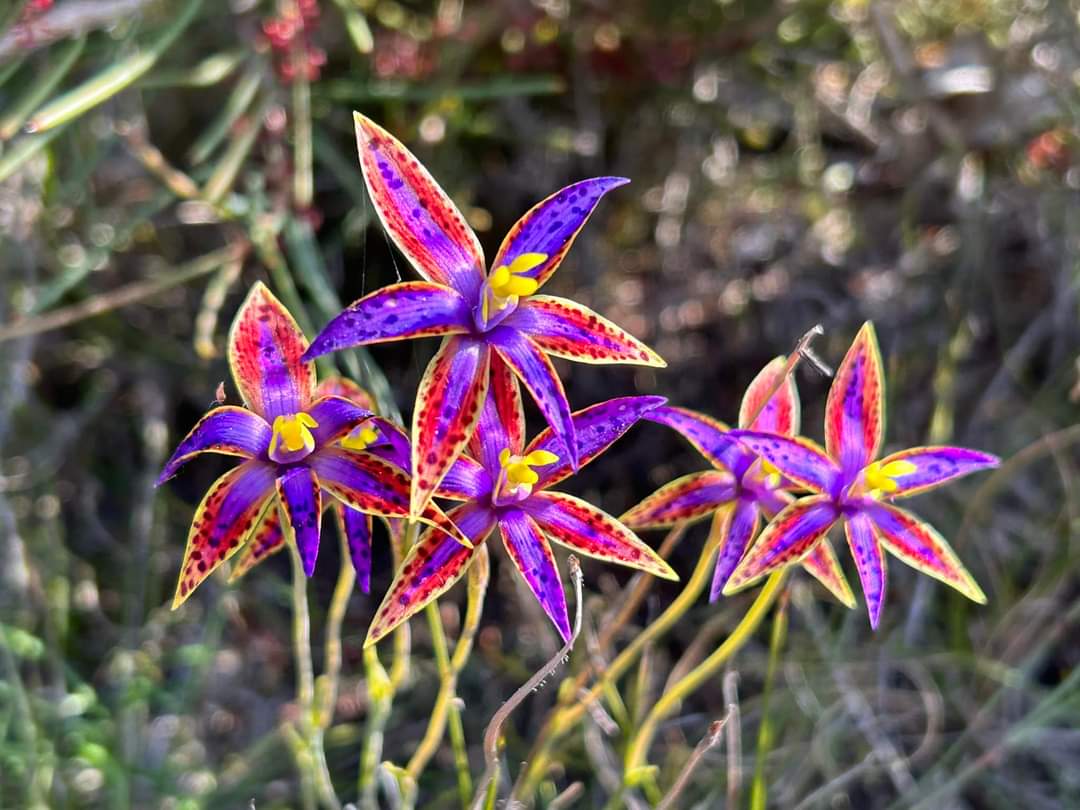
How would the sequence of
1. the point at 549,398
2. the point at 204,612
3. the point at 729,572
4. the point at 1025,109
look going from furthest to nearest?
1. the point at 1025,109
2. the point at 204,612
3. the point at 729,572
4. the point at 549,398

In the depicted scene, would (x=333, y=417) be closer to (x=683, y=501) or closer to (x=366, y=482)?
(x=366, y=482)

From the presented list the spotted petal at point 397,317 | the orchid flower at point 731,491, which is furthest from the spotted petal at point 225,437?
the orchid flower at point 731,491

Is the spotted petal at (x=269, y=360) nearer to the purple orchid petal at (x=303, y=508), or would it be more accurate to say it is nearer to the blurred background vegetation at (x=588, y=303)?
the purple orchid petal at (x=303, y=508)

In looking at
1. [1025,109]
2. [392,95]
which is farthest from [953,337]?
[392,95]

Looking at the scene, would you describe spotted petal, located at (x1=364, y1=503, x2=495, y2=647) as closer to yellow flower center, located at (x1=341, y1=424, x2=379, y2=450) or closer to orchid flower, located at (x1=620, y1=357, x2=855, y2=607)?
yellow flower center, located at (x1=341, y1=424, x2=379, y2=450)

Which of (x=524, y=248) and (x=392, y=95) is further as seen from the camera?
(x=392, y=95)

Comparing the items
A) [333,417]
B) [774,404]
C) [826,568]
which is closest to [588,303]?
[774,404]

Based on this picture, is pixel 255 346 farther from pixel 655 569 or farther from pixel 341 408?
pixel 655 569

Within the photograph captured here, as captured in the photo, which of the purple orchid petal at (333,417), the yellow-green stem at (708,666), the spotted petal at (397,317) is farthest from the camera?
the yellow-green stem at (708,666)
